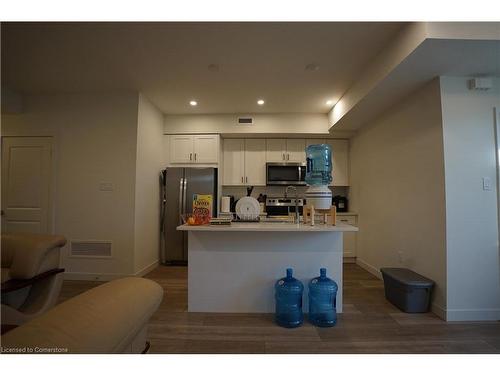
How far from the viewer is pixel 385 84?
8.29ft

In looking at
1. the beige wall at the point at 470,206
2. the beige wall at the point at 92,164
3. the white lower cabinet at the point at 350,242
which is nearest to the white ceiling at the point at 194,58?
the beige wall at the point at 92,164

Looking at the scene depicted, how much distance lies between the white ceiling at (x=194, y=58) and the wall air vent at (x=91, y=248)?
210 centimetres

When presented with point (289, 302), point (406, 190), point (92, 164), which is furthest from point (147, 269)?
point (406, 190)

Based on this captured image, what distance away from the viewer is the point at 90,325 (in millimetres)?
717

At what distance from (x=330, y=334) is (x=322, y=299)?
285 millimetres

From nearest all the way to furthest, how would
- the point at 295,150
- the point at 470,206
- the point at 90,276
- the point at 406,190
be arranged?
the point at 470,206 → the point at 406,190 → the point at 90,276 → the point at 295,150

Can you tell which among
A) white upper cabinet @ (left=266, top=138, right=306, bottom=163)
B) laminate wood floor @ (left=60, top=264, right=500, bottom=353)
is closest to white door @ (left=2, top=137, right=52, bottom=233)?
laminate wood floor @ (left=60, top=264, right=500, bottom=353)

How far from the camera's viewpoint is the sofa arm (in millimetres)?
1669

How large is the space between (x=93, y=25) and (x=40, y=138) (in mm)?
2183

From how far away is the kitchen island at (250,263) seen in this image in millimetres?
2332

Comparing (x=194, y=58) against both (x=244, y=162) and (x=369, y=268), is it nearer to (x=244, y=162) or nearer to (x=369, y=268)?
(x=244, y=162)

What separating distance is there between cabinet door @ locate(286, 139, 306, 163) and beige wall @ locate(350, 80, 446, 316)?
39.4 inches

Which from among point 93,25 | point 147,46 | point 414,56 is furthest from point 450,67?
point 93,25

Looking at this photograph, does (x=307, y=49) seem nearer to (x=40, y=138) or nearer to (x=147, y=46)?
(x=147, y=46)
